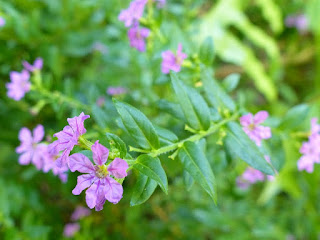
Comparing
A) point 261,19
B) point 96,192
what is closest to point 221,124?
point 96,192

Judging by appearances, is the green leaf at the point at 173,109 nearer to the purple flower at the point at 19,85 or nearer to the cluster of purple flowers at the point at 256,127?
the cluster of purple flowers at the point at 256,127

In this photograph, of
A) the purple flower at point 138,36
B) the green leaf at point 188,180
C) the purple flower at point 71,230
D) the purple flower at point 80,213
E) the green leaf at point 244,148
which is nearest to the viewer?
the green leaf at point 244,148

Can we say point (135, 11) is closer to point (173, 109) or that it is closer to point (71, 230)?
point (173, 109)

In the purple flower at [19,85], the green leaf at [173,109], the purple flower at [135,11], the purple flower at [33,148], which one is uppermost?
the purple flower at [19,85]

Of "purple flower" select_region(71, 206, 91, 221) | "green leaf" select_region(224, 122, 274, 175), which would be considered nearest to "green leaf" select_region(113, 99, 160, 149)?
"green leaf" select_region(224, 122, 274, 175)

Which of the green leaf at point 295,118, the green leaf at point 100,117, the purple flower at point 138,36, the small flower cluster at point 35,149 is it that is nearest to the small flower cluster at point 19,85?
the small flower cluster at point 35,149

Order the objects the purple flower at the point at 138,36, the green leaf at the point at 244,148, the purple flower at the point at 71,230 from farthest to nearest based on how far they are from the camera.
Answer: the purple flower at the point at 71,230 → the purple flower at the point at 138,36 → the green leaf at the point at 244,148

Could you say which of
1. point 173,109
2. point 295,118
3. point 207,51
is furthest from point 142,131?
point 295,118
